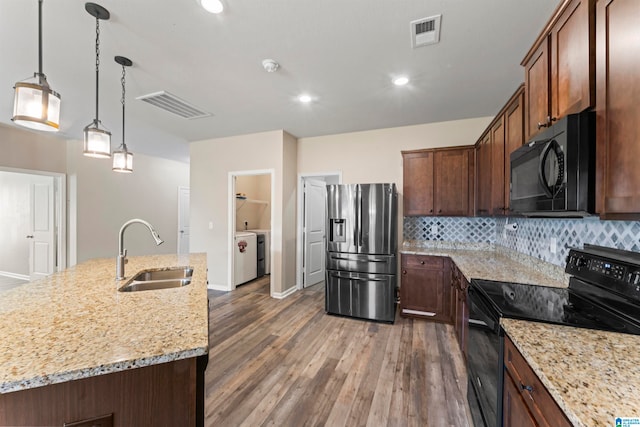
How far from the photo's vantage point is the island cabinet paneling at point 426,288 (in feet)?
10.3

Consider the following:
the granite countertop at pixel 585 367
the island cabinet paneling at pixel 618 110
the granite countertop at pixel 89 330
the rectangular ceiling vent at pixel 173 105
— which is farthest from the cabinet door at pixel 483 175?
the rectangular ceiling vent at pixel 173 105

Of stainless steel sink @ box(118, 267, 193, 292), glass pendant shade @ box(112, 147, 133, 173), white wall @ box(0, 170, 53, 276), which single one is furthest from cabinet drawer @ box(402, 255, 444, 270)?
white wall @ box(0, 170, 53, 276)

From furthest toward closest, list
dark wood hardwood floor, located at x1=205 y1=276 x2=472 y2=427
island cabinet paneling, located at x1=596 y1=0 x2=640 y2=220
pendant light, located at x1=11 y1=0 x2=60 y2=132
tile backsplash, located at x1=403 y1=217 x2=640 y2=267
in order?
dark wood hardwood floor, located at x1=205 y1=276 x2=472 y2=427 < tile backsplash, located at x1=403 y1=217 x2=640 y2=267 < pendant light, located at x1=11 y1=0 x2=60 y2=132 < island cabinet paneling, located at x1=596 y1=0 x2=640 y2=220

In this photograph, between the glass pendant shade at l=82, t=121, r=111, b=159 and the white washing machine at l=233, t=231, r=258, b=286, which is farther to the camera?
the white washing machine at l=233, t=231, r=258, b=286

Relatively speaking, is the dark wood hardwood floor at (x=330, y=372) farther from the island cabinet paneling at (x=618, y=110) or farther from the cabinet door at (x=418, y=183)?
the island cabinet paneling at (x=618, y=110)

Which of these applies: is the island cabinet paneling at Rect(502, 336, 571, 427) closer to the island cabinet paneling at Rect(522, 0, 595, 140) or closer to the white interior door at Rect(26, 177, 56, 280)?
the island cabinet paneling at Rect(522, 0, 595, 140)

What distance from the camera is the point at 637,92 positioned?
898mm

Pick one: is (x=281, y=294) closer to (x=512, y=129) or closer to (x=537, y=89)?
(x=512, y=129)

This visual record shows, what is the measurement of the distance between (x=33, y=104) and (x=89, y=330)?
3.98 feet

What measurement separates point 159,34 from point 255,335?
116 inches

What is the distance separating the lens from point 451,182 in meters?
3.39

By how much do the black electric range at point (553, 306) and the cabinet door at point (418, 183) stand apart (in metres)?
1.86

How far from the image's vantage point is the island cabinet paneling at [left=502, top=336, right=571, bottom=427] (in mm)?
770

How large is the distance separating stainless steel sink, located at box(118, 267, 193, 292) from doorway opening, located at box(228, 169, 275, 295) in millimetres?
2045
